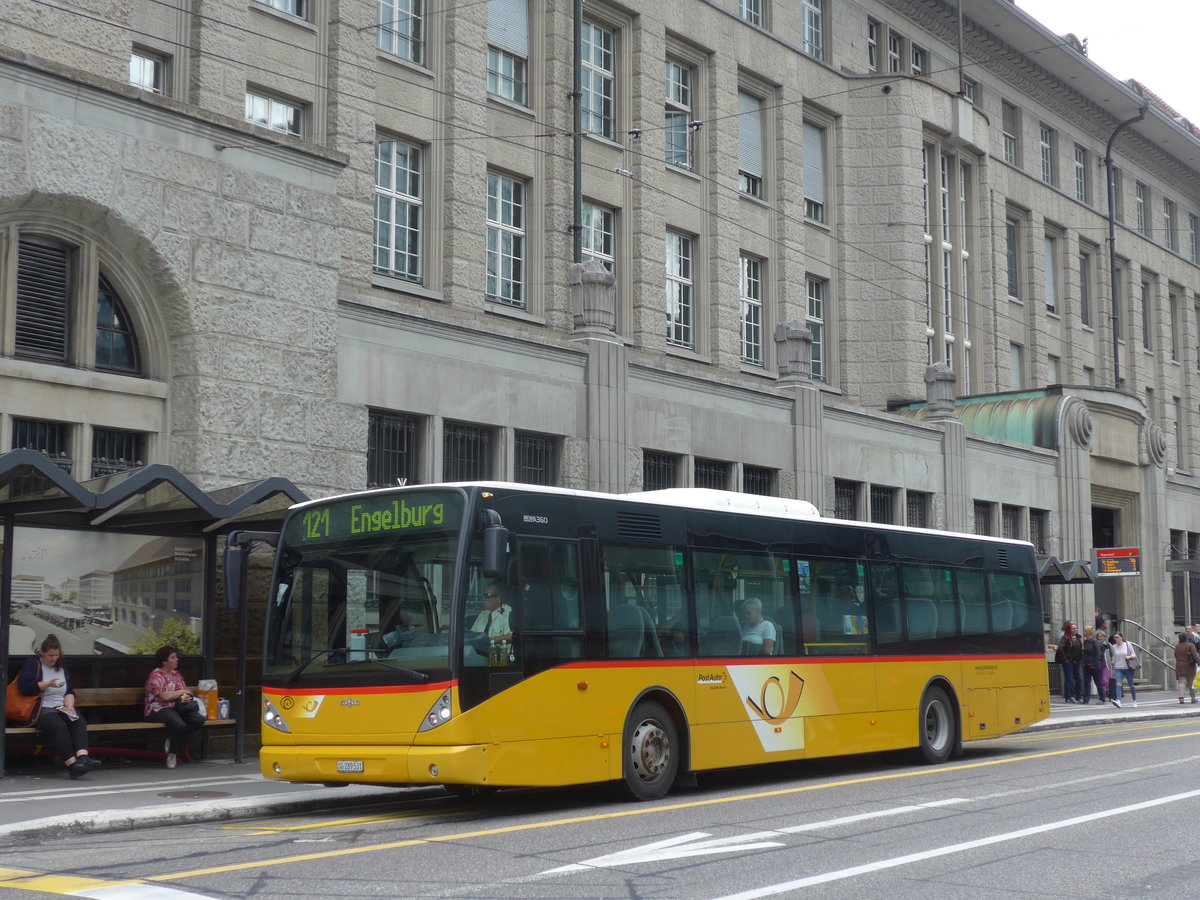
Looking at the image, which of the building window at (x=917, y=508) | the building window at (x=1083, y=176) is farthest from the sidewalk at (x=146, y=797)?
the building window at (x=1083, y=176)

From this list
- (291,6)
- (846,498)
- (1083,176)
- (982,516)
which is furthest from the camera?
(1083,176)

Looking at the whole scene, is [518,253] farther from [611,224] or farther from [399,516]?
[399,516]

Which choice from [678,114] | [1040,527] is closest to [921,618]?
[678,114]

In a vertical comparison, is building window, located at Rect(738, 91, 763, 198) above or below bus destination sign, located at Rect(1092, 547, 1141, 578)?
above

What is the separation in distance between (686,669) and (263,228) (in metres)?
8.01

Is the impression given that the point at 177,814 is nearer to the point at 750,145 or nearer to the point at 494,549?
the point at 494,549

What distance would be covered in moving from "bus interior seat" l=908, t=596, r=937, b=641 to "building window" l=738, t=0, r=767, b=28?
64.7 ft

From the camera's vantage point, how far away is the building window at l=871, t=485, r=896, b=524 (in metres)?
31.9

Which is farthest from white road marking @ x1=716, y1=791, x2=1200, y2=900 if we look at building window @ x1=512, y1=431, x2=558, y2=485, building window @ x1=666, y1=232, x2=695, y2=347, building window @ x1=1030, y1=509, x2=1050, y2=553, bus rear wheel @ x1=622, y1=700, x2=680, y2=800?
building window @ x1=1030, y1=509, x2=1050, y2=553

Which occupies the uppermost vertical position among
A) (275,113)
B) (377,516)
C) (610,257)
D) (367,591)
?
(275,113)

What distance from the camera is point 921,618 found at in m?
17.9

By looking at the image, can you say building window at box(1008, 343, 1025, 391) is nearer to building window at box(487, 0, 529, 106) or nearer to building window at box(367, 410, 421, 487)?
building window at box(487, 0, 529, 106)

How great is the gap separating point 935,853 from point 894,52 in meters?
32.8

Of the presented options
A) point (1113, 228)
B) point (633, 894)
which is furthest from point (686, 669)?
point (1113, 228)
